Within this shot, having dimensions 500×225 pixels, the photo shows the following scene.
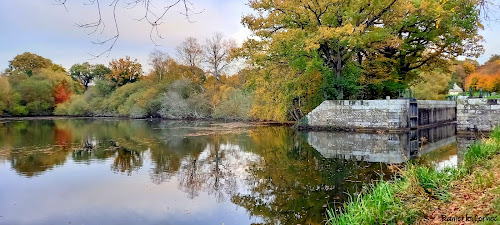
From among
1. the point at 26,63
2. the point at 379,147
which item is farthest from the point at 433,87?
the point at 26,63

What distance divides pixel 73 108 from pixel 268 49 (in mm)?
27735

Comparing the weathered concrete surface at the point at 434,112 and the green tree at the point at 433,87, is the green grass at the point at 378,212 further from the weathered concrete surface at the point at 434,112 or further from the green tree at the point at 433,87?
the green tree at the point at 433,87

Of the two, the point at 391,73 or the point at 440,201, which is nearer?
the point at 440,201

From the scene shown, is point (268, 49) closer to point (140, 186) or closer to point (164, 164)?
point (164, 164)

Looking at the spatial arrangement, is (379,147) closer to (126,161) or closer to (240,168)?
(240,168)

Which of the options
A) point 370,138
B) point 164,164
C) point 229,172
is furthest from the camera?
point 370,138

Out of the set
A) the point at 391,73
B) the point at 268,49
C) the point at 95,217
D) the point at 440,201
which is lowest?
the point at 95,217

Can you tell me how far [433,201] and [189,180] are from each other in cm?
461

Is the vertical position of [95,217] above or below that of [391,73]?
below

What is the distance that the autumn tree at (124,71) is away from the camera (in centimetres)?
3971

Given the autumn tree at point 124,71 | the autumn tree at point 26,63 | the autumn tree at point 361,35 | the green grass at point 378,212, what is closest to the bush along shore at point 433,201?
the green grass at point 378,212

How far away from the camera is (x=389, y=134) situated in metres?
15.2

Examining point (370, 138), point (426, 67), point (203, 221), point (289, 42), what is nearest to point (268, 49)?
point (289, 42)

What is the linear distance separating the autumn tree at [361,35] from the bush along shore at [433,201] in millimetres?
10917
